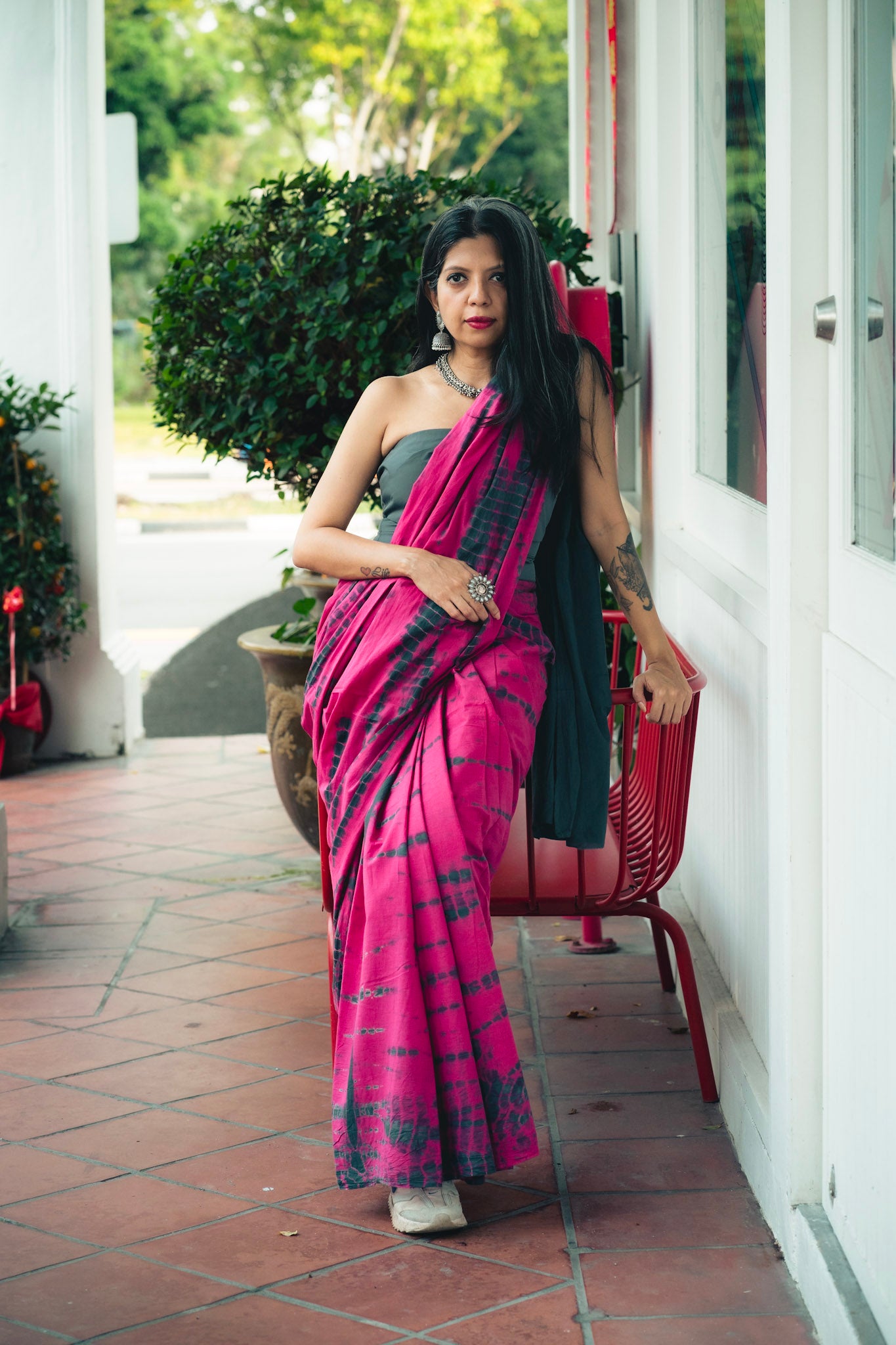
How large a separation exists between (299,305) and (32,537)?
2209 mm

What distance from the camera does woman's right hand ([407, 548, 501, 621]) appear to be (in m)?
2.54

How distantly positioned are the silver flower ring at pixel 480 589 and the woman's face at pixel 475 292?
0.47 metres

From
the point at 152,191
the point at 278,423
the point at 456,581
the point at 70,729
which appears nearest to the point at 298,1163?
the point at 456,581

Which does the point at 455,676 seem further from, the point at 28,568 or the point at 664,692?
the point at 28,568

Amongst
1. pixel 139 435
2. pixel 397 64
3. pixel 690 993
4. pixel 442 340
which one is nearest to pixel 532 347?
pixel 442 340

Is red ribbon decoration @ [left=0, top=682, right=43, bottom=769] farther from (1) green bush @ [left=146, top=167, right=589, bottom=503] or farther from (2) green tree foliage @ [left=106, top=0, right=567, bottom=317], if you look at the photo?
(2) green tree foliage @ [left=106, top=0, right=567, bottom=317]

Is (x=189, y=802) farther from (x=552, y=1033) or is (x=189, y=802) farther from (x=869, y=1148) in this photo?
(x=869, y=1148)

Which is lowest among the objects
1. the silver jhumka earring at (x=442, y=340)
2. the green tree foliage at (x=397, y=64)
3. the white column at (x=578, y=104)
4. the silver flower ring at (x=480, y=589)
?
the silver flower ring at (x=480, y=589)

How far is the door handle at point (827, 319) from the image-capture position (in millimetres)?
2047

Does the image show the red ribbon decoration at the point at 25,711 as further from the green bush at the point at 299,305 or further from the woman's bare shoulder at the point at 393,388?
the woman's bare shoulder at the point at 393,388

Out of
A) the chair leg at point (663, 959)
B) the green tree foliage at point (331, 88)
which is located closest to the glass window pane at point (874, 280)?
the chair leg at point (663, 959)

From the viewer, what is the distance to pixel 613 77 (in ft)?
14.9

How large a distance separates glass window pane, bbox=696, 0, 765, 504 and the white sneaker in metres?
1.36

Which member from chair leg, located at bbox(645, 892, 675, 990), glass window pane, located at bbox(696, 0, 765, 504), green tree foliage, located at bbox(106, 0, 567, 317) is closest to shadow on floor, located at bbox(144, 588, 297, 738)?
chair leg, located at bbox(645, 892, 675, 990)
